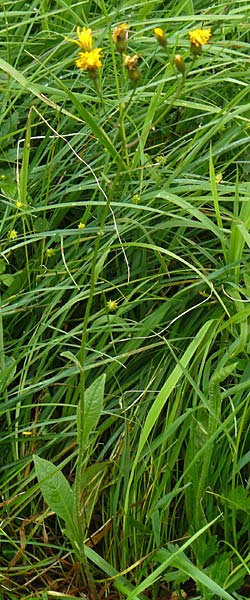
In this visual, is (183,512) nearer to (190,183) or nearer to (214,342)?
(214,342)

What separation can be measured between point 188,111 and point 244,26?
261mm

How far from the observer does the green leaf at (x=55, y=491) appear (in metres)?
1.58

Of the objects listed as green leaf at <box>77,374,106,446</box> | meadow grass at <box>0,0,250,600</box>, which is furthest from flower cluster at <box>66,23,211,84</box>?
green leaf at <box>77,374,106,446</box>

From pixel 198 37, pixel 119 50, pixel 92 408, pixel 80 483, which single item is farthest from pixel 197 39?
pixel 80 483

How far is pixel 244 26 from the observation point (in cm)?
218

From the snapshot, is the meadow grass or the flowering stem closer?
the flowering stem

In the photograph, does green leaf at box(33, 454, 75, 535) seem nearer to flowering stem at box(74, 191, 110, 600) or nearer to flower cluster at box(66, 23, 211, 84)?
flowering stem at box(74, 191, 110, 600)

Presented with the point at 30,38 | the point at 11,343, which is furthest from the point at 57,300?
the point at 30,38

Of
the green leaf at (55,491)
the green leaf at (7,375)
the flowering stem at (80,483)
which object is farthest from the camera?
the green leaf at (7,375)

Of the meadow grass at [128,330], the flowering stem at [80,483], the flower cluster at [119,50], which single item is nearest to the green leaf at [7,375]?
the meadow grass at [128,330]

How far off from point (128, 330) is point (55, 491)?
37 cm

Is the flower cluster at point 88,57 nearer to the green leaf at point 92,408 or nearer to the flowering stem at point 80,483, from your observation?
the flowering stem at point 80,483

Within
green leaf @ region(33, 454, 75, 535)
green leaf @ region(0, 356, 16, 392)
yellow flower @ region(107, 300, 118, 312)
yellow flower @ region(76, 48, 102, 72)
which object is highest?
yellow flower @ region(76, 48, 102, 72)

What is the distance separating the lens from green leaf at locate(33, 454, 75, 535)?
1.58 metres
